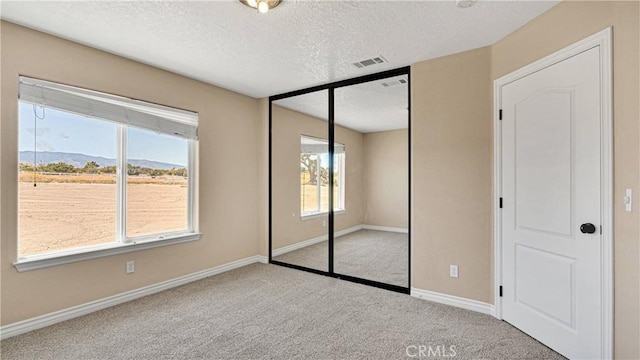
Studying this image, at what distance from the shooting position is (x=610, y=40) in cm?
177

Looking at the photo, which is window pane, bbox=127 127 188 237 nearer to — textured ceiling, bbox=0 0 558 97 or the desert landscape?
the desert landscape

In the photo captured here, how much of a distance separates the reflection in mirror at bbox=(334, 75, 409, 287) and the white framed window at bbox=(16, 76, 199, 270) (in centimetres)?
199

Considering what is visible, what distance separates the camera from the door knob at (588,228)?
1.90 metres

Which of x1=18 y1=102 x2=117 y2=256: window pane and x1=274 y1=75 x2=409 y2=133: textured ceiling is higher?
x1=274 y1=75 x2=409 y2=133: textured ceiling

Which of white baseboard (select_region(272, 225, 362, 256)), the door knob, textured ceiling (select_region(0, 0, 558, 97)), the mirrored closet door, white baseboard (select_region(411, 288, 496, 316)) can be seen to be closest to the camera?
the door knob

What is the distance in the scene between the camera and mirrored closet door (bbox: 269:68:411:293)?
3516 mm

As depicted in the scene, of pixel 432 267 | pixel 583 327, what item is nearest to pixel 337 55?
pixel 432 267

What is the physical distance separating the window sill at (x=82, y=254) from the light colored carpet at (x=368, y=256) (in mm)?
1883

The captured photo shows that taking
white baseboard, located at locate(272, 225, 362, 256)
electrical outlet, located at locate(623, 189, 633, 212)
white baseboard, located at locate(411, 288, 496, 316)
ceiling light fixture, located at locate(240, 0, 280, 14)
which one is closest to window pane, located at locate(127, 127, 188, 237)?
white baseboard, located at locate(272, 225, 362, 256)

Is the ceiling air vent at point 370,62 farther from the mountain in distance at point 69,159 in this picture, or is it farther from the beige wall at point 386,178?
the mountain in distance at point 69,159

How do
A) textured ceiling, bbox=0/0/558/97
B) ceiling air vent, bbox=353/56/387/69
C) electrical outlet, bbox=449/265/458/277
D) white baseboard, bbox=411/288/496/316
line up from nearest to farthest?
textured ceiling, bbox=0/0/558/97
white baseboard, bbox=411/288/496/316
electrical outlet, bbox=449/265/458/277
ceiling air vent, bbox=353/56/387/69

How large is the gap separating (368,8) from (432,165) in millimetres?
1701

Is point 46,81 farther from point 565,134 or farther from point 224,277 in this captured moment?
point 565,134

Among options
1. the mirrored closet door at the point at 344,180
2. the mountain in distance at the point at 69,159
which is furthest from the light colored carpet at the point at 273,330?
the mountain in distance at the point at 69,159
